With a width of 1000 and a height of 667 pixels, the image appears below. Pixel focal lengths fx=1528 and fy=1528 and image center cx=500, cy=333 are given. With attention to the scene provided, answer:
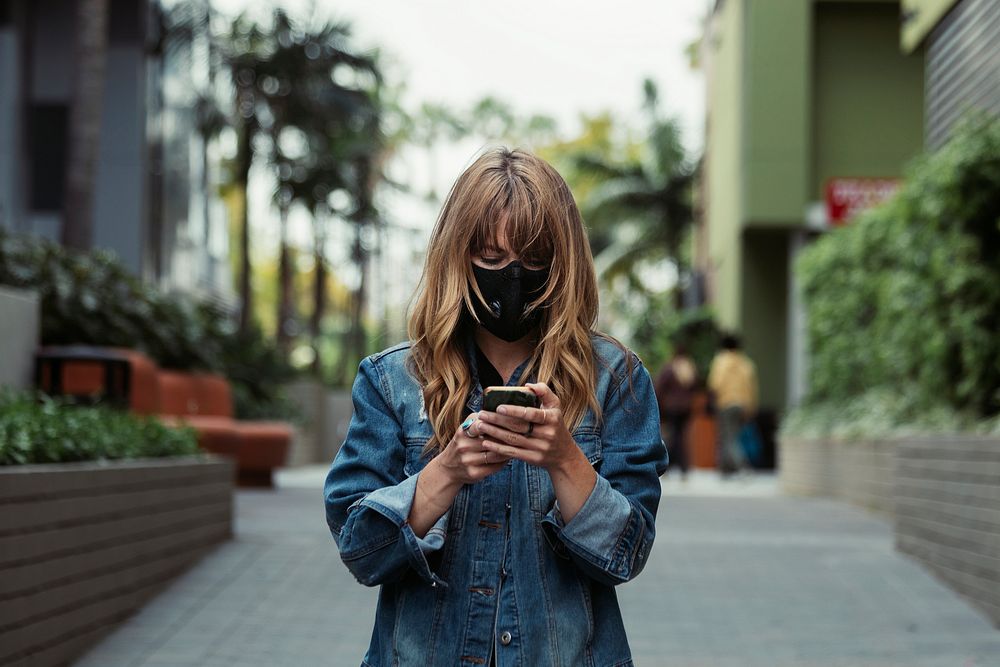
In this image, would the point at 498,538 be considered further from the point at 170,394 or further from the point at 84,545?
the point at 170,394

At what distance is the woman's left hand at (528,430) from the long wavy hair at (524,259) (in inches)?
7.6

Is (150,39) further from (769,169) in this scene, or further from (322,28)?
(769,169)

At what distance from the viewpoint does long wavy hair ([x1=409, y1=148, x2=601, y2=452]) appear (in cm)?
251

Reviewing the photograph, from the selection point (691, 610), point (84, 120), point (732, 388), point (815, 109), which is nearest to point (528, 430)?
point (691, 610)

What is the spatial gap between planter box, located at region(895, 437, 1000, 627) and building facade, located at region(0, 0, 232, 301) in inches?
674

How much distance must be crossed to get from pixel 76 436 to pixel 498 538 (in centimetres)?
493

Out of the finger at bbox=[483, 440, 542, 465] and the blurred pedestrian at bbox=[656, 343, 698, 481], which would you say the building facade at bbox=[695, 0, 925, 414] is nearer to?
the blurred pedestrian at bbox=[656, 343, 698, 481]

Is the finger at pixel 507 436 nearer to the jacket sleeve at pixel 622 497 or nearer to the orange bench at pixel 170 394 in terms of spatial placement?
the jacket sleeve at pixel 622 497

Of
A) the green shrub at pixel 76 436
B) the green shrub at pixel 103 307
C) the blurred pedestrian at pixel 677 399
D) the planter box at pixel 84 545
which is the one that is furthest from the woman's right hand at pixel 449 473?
the blurred pedestrian at pixel 677 399

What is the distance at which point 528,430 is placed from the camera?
7.49ft

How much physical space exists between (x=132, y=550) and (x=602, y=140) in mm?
55235

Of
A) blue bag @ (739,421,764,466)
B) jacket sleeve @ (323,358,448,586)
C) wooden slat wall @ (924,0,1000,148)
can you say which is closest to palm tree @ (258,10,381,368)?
blue bag @ (739,421,764,466)

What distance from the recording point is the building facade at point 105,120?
79.9 feet

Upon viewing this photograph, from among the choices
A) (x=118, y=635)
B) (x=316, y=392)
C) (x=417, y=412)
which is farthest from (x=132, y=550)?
(x=316, y=392)
